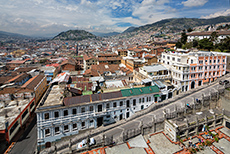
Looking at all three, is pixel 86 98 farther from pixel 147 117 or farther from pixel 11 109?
pixel 11 109

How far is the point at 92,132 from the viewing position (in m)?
25.6

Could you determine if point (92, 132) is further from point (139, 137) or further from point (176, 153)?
point (176, 153)

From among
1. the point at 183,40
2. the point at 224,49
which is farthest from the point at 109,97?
the point at 183,40

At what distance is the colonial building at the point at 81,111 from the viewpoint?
24234 mm

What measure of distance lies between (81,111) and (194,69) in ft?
113

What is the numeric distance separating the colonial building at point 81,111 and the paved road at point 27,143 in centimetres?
347

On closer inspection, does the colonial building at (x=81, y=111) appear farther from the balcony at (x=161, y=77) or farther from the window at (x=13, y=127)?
the window at (x=13, y=127)

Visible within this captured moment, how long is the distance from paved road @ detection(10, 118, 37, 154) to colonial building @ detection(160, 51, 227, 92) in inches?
1462

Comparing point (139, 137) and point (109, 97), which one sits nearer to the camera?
point (139, 137)

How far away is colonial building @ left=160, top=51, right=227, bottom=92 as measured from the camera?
127 feet

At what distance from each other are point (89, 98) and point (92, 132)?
6395 mm

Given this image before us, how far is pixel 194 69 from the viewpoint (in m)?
40.2

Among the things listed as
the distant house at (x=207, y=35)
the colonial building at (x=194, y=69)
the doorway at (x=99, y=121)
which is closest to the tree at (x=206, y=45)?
the distant house at (x=207, y=35)

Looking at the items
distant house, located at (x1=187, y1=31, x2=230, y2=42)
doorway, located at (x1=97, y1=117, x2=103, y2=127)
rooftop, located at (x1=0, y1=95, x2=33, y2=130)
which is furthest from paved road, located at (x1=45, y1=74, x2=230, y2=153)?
distant house, located at (x1=187, y1=31, x2=230, y2=42)
